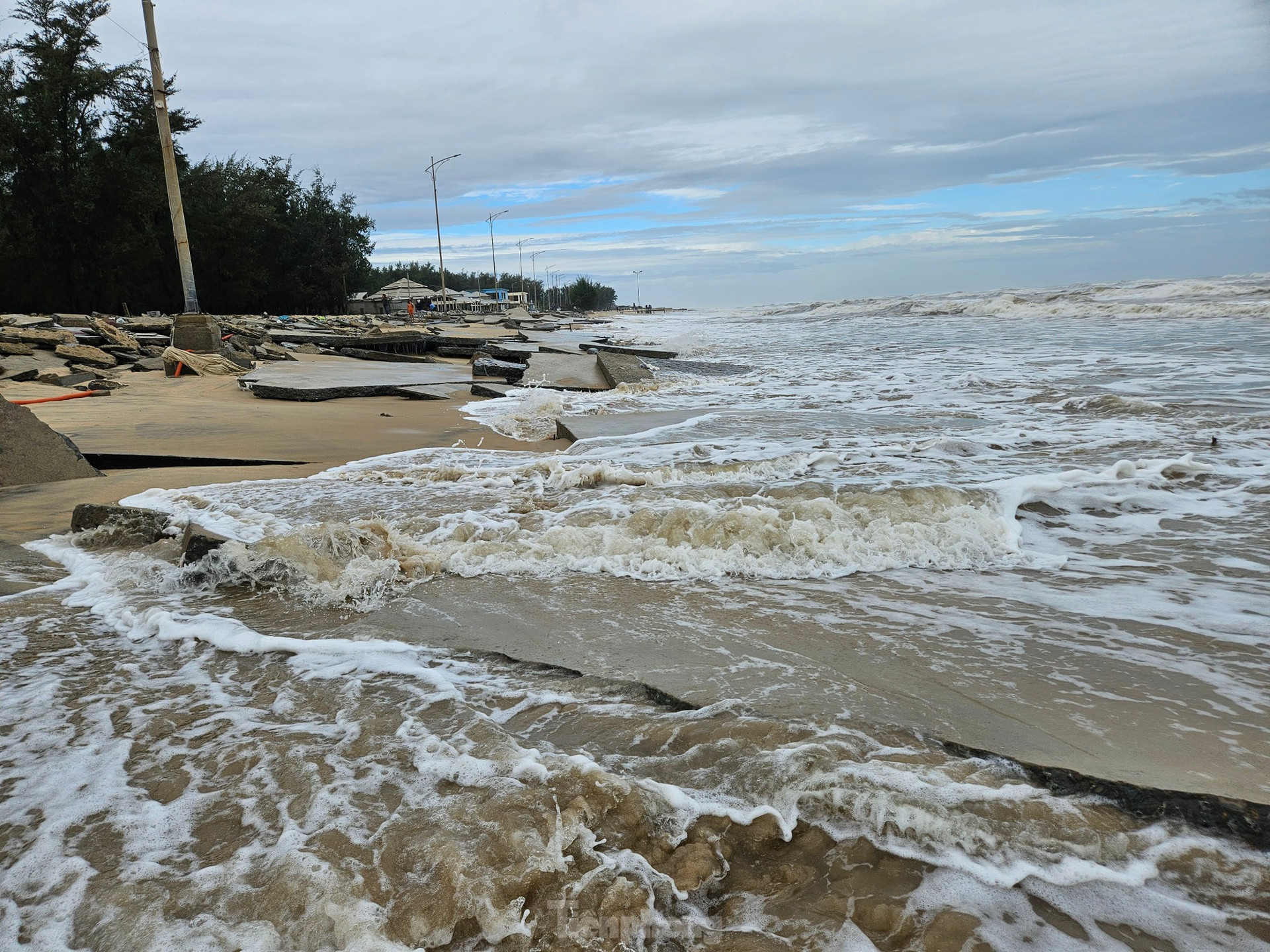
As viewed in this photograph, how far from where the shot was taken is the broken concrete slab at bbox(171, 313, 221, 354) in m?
12.7

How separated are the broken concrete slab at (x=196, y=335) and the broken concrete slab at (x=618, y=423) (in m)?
8.29

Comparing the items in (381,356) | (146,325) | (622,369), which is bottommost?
(622,369)

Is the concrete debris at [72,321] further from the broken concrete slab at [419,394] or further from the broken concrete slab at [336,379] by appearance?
the broken concrete slab at [419,394]

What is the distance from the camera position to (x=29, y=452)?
4.90m

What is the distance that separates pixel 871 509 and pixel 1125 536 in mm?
1316

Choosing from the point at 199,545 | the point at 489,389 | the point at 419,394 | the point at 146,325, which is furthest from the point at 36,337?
the point at 199,545

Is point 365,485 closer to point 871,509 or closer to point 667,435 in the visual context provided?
point 667,435

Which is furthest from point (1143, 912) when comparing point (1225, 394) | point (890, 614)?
point (1225, 394)

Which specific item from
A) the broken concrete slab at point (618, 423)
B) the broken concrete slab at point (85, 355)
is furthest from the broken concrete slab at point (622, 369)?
the broken concrete slab at point (85, 355)

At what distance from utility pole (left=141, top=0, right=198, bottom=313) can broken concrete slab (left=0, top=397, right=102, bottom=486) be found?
7.80 meters

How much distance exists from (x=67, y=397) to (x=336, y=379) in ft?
10.2

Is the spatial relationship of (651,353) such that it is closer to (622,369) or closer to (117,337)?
(622,369)

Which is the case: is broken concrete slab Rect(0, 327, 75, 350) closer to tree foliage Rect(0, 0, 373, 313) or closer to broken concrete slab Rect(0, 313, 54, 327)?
broken concrete slab Rect(0, 313, 54, 327)

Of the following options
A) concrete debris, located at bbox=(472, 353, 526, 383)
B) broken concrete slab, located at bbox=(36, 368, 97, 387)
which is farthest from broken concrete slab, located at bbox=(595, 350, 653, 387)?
broken concrete slab, located at bbox=(36, 368, 97, 387)
